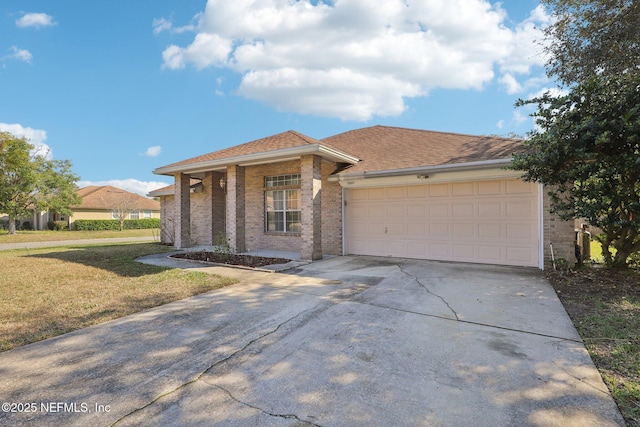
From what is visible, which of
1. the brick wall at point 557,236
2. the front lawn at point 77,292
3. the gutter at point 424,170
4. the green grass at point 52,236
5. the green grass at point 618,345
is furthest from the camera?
the green grass at point 52,236

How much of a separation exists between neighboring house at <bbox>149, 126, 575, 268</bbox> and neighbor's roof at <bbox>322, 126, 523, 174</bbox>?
40 mm

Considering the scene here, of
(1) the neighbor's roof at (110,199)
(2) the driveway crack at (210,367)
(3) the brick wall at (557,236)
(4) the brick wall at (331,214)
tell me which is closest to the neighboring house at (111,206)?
(1) the neighbor's roof at (110,199)

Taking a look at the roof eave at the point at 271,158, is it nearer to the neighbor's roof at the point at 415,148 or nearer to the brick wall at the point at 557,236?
the neighbor's roof at the point at 415,148

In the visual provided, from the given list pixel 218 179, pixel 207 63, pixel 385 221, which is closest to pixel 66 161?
pixel 218 179

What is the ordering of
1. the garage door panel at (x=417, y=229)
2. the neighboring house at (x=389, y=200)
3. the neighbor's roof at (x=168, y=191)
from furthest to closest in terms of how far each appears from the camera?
the neighbor's roof at (x=168, y=191), the garage door panel at (x=417, y=229), the neighboring house at (x=389, y=200)

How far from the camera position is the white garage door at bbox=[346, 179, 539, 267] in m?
8.21

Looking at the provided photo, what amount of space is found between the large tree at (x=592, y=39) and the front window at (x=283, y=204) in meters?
9.14

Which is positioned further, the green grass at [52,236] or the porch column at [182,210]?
the green grass at [52,236]

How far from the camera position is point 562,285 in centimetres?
630

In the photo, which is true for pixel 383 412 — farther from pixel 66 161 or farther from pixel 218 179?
pixel 66 161

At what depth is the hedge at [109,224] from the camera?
1278 inches

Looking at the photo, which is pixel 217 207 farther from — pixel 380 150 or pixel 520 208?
pixel 520 208

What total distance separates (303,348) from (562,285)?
6.13 m

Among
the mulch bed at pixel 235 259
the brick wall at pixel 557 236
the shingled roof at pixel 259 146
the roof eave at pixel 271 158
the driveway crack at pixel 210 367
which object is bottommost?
the driveway crack at pixel 210 367
